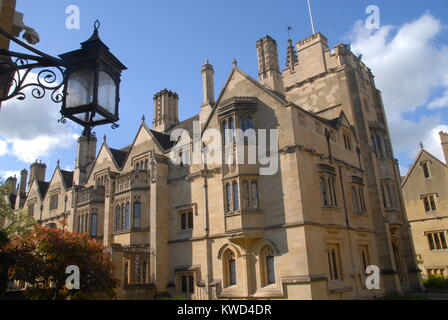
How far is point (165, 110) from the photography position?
39781 millimetres

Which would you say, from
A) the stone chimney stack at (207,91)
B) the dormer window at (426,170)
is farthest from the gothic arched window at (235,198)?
the dormer window at (426,170)

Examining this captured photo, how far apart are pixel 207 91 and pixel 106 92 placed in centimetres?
2573

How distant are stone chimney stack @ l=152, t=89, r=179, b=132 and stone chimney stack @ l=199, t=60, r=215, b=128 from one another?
32.9 feet

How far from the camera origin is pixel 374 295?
79.4ft

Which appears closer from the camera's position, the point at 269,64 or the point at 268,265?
the point at 268,265

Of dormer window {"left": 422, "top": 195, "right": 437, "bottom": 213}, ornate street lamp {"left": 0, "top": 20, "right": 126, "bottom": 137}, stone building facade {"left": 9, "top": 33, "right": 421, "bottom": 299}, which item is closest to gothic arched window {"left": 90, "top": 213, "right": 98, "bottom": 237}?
stone building facade {"left": 9, "top": 33, "right": 421, "bottom": 299}

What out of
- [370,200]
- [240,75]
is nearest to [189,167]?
[240,75]

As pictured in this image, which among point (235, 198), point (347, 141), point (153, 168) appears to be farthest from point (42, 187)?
point (347, 141)

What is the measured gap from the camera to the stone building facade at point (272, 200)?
21406 mm

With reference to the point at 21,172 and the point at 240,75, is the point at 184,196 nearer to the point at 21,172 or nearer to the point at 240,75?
the point at 240,75

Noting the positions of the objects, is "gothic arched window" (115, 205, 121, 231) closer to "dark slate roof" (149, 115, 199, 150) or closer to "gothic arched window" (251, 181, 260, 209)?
"dark slate roof" (149, 115, 199, 150)

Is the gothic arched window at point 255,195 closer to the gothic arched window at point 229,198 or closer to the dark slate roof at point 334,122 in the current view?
the gothic arched window at point 229,198

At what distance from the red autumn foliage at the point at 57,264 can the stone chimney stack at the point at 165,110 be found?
2049 centimetres

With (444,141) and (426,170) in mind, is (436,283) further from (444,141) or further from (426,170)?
(444,141)
